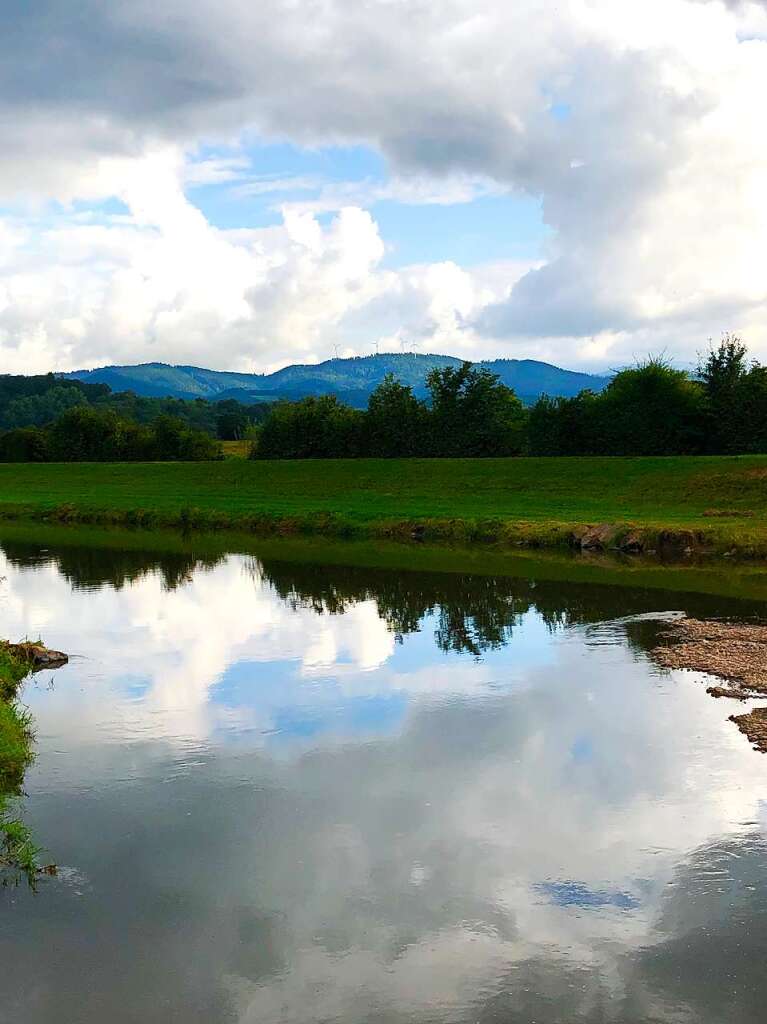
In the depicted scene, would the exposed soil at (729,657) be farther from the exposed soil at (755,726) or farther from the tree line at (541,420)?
the tree line at (541,420)

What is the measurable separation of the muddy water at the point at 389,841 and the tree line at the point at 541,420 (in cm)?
5140

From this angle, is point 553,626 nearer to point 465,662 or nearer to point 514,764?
point 465,662

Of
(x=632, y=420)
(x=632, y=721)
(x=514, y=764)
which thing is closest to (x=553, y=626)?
(x=632, y=721)

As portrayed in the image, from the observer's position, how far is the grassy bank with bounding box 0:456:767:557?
54400 millimetres

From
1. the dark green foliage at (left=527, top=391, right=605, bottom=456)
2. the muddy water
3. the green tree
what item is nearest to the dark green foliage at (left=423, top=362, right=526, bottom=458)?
the dark green foliage at (left=527, top=391, right=605, bottom=456)

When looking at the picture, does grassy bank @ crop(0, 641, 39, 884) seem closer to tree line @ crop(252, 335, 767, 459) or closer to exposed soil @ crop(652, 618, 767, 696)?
exposed soil @ crop(652, 618, 767, 696)

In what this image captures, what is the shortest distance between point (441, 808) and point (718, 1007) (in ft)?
19.3

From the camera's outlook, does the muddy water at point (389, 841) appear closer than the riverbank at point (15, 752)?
Yes

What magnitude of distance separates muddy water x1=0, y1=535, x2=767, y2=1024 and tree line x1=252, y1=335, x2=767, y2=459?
2024 inches

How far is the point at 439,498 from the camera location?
6944cm

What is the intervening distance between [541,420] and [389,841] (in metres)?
73.1

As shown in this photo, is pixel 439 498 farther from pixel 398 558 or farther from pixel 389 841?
pixel 389 841

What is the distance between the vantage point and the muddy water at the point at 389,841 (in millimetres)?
10531

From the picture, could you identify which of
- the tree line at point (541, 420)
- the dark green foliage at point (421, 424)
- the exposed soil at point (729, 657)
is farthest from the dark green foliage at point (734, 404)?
the exposed soil at point (729, 657)
